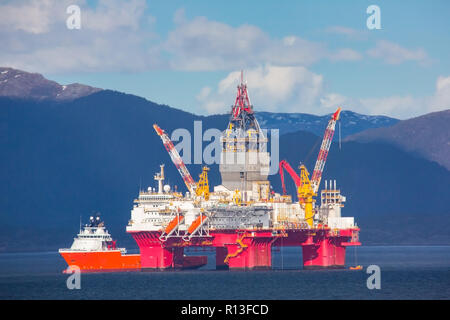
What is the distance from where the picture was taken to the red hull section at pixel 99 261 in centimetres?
15175

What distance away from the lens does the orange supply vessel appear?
151750 mm

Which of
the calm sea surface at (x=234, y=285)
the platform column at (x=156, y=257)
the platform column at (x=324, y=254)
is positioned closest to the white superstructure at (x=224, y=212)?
the platform column at (x=324, y=254)

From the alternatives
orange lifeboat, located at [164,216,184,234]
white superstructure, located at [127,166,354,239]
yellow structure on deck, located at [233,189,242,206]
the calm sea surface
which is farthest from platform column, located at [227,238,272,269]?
orange lifeboat, located at [164,216,184,234]

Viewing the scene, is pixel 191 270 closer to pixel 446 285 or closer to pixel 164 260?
pixel 164 260

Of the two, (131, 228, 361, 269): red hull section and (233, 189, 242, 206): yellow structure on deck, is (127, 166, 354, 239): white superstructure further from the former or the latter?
(131, 228, 361, 269): red hull section

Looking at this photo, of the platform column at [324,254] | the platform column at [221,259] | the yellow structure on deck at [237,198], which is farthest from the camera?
the platform column at [221,259]

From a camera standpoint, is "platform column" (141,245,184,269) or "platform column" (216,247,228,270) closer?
"platform column" (141,245,184,269)

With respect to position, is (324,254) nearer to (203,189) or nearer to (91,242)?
(203,189)

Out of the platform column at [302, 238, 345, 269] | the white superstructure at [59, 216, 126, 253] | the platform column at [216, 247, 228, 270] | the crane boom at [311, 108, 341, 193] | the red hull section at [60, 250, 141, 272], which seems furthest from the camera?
the crane boom at [311, 108, 341, 193]

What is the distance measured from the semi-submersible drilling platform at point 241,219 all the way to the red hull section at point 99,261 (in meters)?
4.71

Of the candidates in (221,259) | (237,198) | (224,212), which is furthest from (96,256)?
(237,198)

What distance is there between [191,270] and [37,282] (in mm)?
25134

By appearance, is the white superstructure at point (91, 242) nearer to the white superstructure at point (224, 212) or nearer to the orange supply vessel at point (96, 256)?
the orange supply vessel at point (96, 256)
